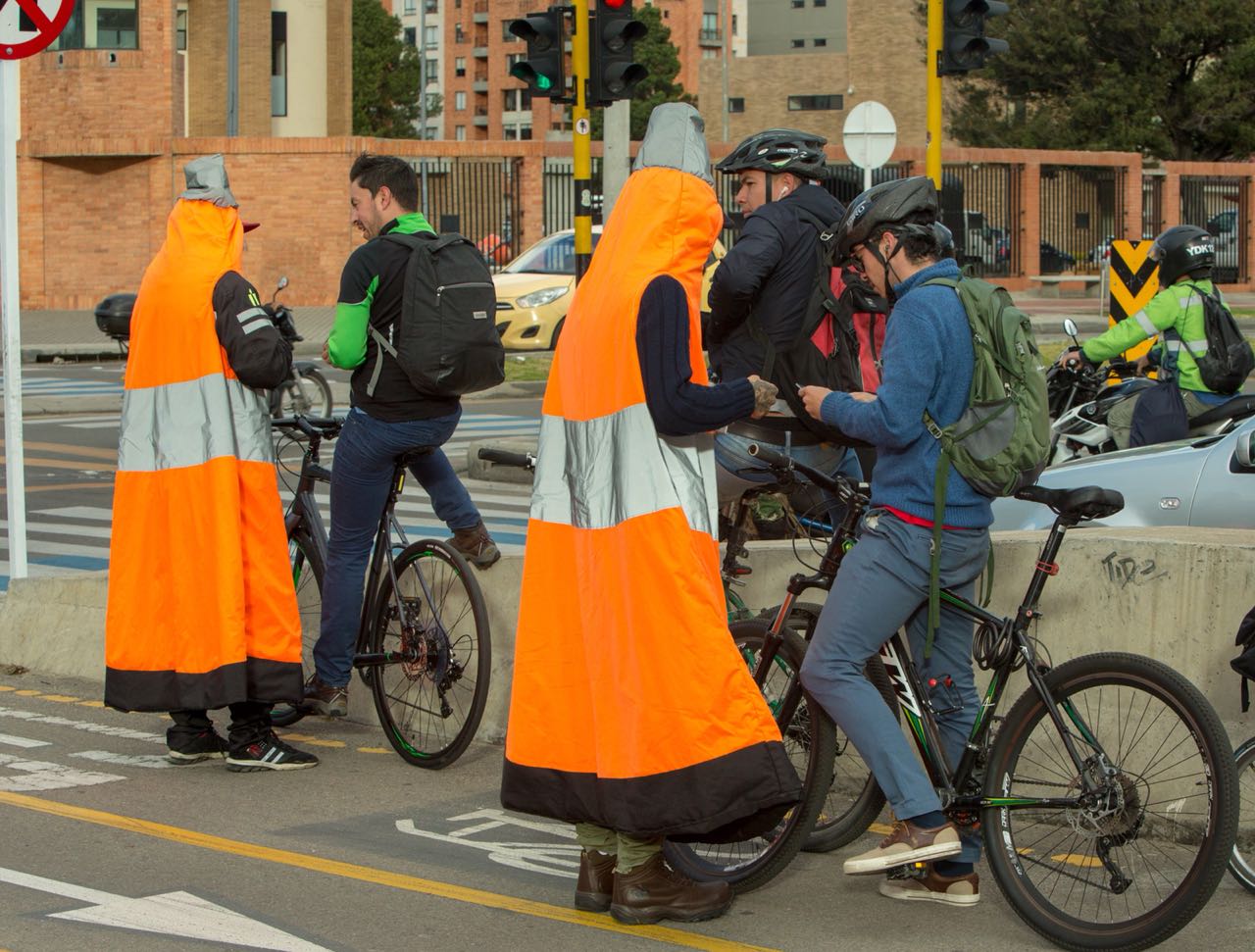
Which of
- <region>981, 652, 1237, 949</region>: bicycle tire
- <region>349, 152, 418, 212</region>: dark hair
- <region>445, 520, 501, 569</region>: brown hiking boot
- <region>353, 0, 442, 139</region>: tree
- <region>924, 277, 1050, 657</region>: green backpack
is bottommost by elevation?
<region>981, 652, 1237, 949</region>: bicycle tire

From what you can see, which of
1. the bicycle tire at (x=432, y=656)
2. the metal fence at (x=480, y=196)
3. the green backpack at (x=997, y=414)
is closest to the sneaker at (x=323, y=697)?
the bicycle tire at (x=432, y=656)

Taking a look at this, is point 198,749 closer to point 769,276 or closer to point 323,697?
point 323,697

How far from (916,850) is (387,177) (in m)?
3.12

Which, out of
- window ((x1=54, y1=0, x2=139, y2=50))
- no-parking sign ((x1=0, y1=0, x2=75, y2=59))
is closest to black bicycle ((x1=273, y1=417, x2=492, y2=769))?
no-parking sign ((x1=0, y1=0, x2=75, y2=59))

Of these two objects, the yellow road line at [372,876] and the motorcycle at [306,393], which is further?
the motorcycle at [306,393]

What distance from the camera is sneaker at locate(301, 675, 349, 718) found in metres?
7.25

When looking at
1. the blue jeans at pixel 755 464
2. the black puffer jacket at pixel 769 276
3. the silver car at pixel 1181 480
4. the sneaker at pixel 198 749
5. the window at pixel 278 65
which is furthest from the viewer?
the window at pixel 278 65

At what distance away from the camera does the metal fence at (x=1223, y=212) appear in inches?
1817

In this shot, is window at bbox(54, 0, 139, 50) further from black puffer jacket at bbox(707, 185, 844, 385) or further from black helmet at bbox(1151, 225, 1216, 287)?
black puffer jacket at bbox(707, 185, 844, 385)

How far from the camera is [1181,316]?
9.66 meters

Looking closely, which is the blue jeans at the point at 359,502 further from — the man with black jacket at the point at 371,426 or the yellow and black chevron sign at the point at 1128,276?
the yellow and black chevron sign at the point at 1128,276

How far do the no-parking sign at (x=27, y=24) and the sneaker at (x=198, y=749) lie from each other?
3557 millimetres

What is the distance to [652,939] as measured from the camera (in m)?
5.11

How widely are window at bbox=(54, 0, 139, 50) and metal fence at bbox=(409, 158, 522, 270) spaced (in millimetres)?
6542
